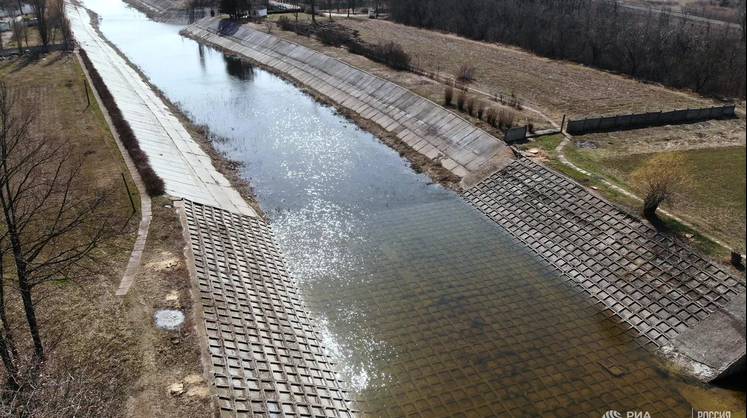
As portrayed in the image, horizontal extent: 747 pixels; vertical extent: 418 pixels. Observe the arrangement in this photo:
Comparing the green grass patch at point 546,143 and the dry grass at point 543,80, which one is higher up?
the dry grass at point 543,80

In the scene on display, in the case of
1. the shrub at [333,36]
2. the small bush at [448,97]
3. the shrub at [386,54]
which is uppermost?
the shrub at [333,36]

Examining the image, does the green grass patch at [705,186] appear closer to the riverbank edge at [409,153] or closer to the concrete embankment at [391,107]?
the riverbank edge at [409,153]

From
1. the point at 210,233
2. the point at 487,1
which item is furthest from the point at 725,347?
the point at 487,1

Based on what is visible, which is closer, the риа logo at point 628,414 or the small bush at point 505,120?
the риа logo at point 628,414

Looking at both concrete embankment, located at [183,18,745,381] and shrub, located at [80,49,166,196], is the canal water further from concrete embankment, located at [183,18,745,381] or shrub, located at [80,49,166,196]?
shrub, located at [80,49,166,196]

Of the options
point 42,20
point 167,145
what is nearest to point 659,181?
point 167,145

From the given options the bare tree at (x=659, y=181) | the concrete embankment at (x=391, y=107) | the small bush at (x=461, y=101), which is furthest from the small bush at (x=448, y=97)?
the bare tree at (x=659, y=181)

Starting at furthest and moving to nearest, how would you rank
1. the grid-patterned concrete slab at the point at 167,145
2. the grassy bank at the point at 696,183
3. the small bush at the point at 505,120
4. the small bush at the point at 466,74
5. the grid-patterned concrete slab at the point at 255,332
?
the small bush at the point at 466,74 < the small bush at the point at 505,120 < the grid-patterned concrete slab at the point at 167,145 < the grassy bank at the point at 696,183 < the grid-patterned concrete slab at the point at 255,332
